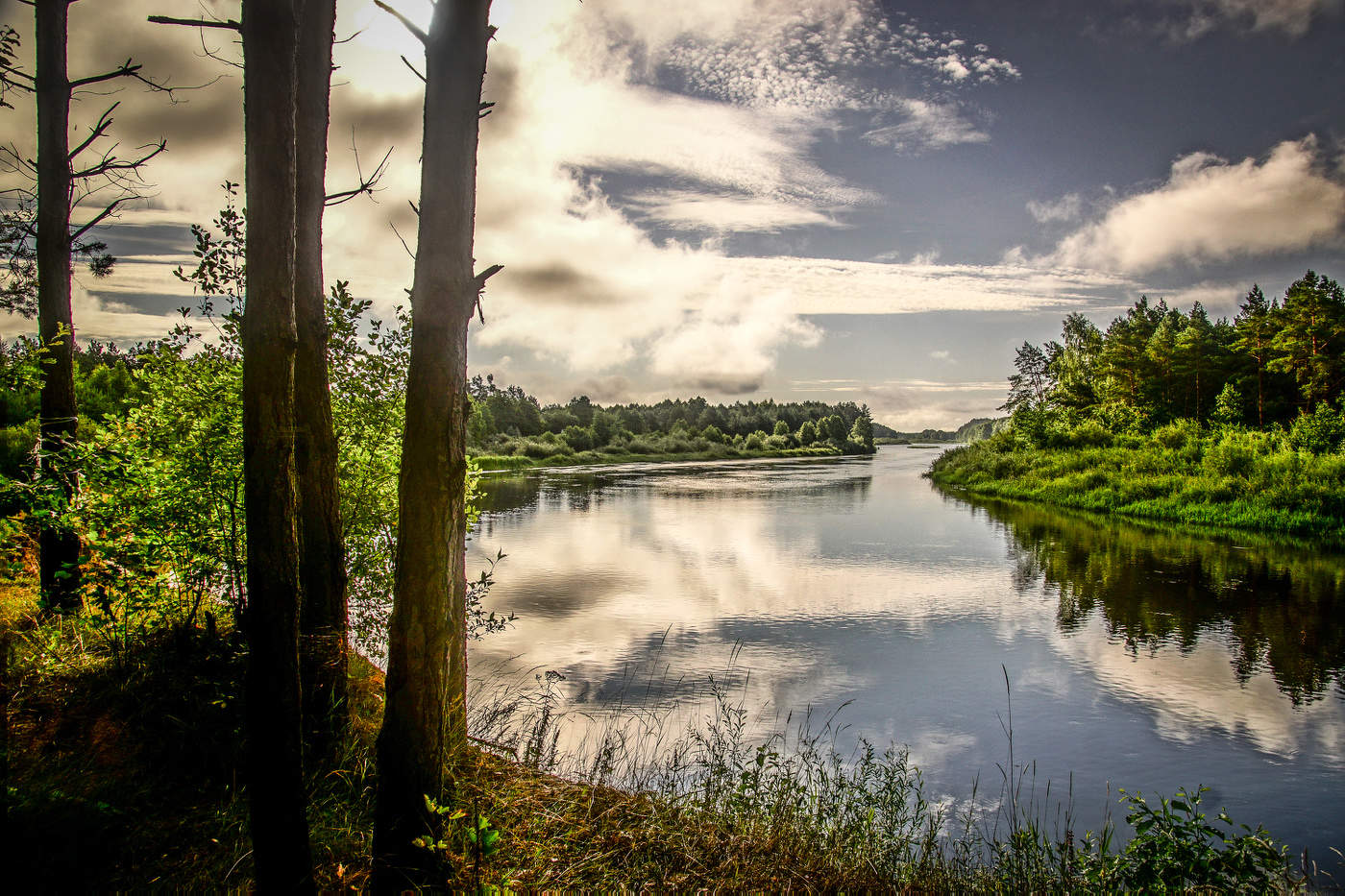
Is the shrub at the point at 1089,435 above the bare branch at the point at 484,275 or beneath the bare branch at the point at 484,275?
beneath

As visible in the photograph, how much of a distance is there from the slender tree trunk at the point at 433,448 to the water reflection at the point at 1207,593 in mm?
9957

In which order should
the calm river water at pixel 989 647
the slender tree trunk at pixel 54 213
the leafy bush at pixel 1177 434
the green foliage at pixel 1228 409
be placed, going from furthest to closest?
1. the green foliage at pixel 1228 409
2. the leafy bush at pixel 1177 434
3. the slender tree trunk at pixel 54 213
4. the calm river water at pixel 989 647

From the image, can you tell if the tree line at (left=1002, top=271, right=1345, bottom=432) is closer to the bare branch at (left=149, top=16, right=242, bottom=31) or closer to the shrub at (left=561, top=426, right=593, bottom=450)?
the bare branch at (left=149, top=16, right=242, bottom=31)

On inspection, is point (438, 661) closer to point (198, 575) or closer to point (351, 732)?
point (351, 732)

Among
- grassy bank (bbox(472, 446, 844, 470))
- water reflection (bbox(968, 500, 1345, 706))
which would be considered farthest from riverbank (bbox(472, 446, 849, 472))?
water reflection (bbox(968, 500, 1345, 706))

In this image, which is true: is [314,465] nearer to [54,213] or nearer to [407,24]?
[407,24]

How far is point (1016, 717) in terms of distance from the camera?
7.62 metres

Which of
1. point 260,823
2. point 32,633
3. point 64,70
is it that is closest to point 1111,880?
point 260,823

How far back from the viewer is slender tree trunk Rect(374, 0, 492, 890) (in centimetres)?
325

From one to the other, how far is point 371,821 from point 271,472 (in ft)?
7.16

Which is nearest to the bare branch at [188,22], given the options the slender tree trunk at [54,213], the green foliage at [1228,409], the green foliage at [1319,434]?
the slender tree trunk at [54,213]

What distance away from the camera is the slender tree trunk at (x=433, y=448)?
3254mm

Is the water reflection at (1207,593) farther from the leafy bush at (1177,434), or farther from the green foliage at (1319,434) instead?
the leafy bush at (1177,434)

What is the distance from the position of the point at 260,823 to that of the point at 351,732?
5.84 ft
